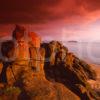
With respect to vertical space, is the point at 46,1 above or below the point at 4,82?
above

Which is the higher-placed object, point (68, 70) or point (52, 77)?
point (68, 70)

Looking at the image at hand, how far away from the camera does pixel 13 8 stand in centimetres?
1077

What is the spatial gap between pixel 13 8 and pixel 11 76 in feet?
5.24

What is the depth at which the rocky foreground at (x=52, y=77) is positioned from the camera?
10672 millimetres

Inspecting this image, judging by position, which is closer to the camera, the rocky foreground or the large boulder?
the rocky foreground

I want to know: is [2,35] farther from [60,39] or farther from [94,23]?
[94,23]

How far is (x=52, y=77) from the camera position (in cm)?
1092

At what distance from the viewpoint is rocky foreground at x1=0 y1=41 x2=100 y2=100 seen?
10.7 meters

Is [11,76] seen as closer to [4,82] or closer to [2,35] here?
[4,82]

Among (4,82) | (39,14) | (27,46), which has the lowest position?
(4,82)

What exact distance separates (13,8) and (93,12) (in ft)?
6.19

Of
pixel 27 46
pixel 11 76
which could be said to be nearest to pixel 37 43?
pixel 27 46

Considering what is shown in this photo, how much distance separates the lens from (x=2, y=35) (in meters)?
10.8

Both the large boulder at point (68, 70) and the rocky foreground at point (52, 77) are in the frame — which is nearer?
the rocky foreground at point (52, 77)
